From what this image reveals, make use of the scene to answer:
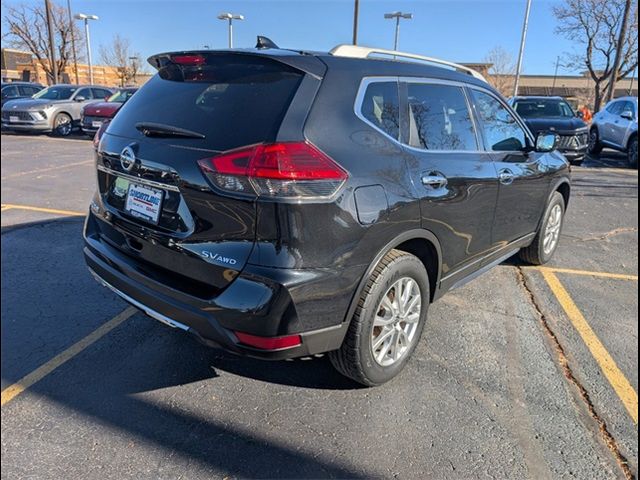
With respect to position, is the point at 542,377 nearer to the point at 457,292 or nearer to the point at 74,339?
the point at 457,292

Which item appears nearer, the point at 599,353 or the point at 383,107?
the point at 383,107

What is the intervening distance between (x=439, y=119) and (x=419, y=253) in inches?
34.1

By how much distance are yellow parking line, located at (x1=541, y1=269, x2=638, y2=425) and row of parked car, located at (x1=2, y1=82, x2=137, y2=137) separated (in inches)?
501

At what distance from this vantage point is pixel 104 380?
8.86 feet

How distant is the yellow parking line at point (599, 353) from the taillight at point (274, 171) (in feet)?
7.29

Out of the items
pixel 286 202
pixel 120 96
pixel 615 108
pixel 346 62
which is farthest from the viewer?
pixel 120 96

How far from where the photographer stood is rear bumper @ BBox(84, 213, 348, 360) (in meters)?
2.10

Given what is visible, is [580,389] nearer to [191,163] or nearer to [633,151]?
[191,163]

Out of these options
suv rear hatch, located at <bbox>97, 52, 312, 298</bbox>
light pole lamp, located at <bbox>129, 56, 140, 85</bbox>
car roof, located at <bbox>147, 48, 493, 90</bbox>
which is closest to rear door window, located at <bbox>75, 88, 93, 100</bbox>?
car roof, located at <bbox>147, 48, 493, 90</bbox>

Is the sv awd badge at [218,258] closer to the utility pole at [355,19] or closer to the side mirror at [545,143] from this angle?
the side mirror at [545,143]

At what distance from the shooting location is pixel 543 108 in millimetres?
12766

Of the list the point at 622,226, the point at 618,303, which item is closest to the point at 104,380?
the point at 618,303

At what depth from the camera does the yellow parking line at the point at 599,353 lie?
112 inches

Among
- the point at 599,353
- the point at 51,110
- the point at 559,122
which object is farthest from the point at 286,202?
the point at 51,110
